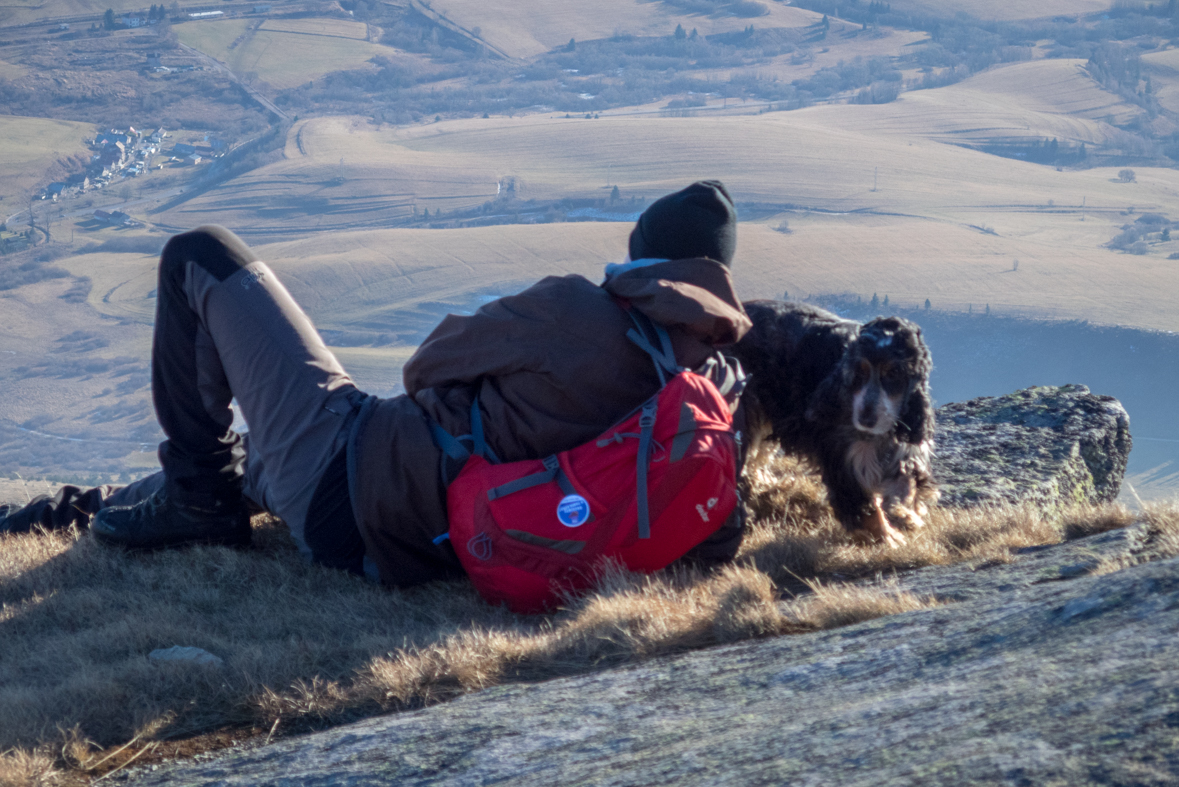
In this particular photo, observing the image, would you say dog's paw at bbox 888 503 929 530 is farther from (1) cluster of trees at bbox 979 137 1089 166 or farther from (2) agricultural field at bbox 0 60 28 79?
(2) agricultural field at bbox 0 60 28 79

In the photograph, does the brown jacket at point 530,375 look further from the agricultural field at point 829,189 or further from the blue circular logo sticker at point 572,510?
the agricultural field at point 829,189

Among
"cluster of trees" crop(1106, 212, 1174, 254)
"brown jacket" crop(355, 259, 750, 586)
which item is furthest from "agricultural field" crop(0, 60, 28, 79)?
"brown jacket" crop(355, 259, 750, 586)

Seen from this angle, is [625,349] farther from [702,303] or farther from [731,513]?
[731,513]

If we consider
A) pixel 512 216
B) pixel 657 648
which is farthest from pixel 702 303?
pixel 512 216

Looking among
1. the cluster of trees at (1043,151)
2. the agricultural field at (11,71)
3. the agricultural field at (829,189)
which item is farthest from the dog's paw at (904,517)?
the agricultural field at (11,71)

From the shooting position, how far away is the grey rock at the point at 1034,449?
5.54 m

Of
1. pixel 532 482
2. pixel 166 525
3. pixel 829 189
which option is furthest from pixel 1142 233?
pixel 166 525

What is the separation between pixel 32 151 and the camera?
549 feet

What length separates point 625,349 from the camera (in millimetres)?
3699

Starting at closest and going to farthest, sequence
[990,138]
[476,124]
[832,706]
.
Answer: [832,706] → [990,138] → [476,124]

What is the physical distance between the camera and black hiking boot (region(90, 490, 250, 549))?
176 inches

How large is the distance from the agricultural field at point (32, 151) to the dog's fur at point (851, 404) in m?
180

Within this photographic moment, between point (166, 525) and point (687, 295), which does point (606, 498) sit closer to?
point (687, 295)

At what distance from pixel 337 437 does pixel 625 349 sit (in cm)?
126
